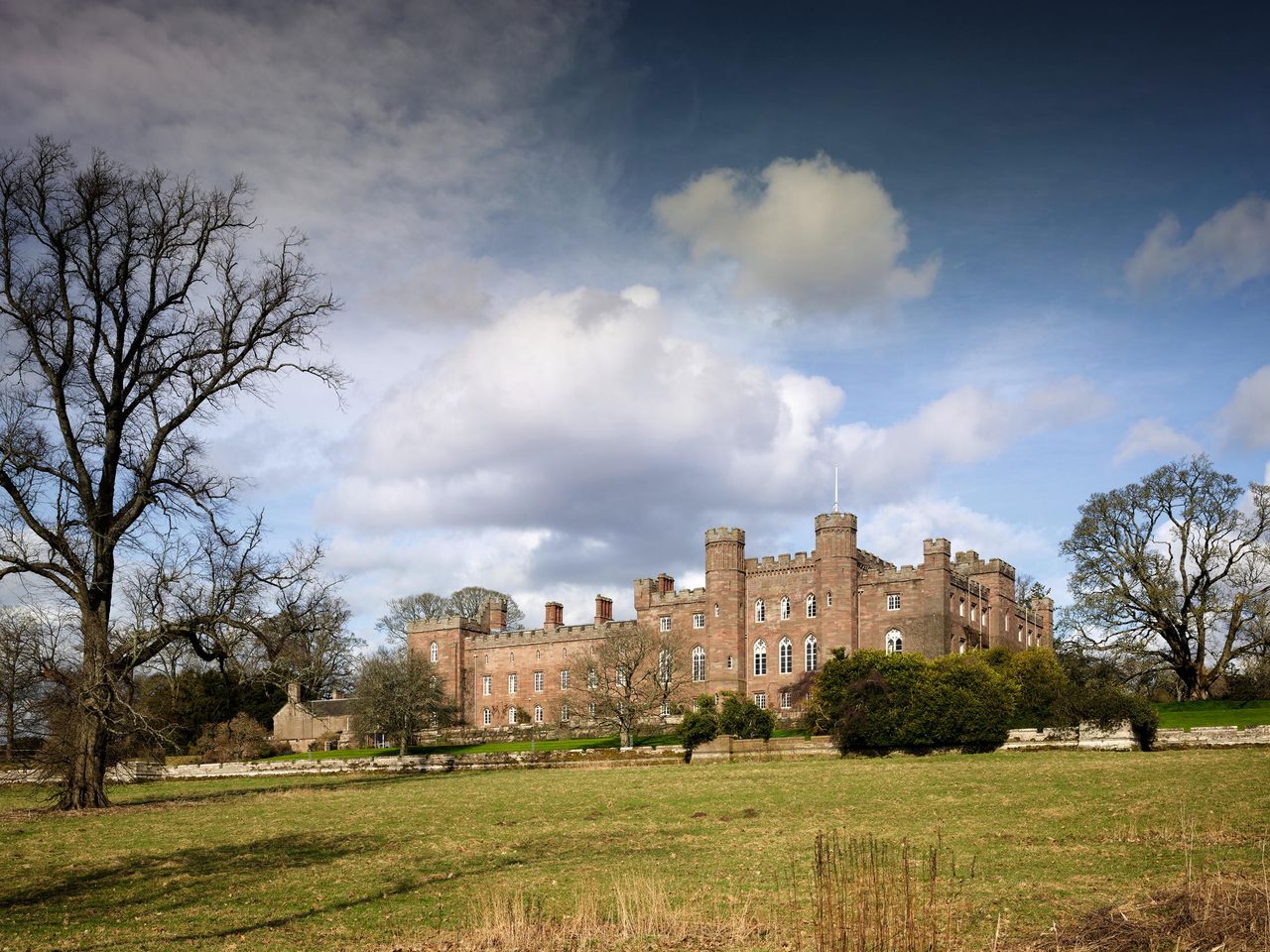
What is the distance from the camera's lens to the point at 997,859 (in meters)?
14.0

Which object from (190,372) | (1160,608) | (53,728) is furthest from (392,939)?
(1160,608)

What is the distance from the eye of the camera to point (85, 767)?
23.6 meters

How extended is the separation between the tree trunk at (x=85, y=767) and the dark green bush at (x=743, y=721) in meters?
22.4

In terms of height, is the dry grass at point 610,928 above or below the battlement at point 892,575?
below

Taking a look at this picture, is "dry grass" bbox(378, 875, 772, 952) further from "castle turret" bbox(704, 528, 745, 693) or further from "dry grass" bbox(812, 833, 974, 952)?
"castle turret" bbox(704, 528, 745, 693)

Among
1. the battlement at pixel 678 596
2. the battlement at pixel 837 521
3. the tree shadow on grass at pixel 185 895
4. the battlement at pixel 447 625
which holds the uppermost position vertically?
the battlement at pixel 837 521

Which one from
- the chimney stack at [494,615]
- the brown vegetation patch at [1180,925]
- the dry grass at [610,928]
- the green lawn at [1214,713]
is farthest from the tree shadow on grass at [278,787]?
the chimney stack at [494,615]

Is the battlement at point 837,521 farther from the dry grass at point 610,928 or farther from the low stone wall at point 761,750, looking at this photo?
the dry grass at point 610,928

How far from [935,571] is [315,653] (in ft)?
138

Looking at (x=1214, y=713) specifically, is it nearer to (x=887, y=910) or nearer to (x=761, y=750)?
(x=761, y=750)

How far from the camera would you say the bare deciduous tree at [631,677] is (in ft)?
176

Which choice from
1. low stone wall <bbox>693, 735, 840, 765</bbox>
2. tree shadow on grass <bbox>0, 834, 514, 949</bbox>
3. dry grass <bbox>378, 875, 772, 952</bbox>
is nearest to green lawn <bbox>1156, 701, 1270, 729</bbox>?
low stone wall <bbox>693, 735, 840, 765</bbox>

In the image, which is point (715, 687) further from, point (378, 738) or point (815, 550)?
point (378, 738)

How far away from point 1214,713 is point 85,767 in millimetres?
39048
